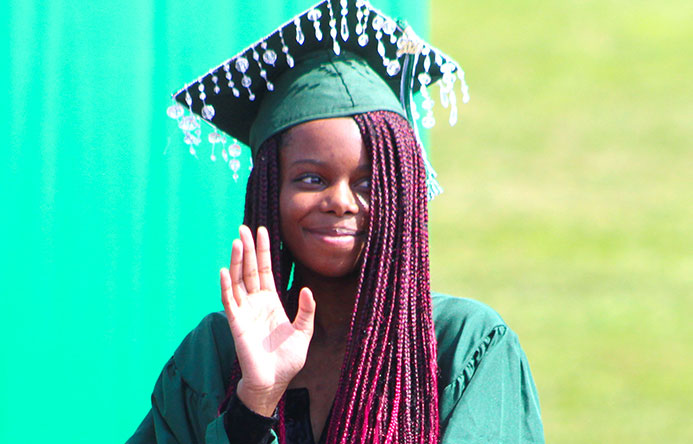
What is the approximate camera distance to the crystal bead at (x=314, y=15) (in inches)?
96.4

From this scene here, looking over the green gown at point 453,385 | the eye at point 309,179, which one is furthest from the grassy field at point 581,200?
the eye at point 309,179

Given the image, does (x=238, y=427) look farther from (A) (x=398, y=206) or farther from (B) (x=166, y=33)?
(B) (x=166, y=33)

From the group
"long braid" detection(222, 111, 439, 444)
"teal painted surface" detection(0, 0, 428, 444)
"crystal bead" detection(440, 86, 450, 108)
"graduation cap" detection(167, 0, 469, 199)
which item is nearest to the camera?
"long braid" detection(222, 111, 439, 444)

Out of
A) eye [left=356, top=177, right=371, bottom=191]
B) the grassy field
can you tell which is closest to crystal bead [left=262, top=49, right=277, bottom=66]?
eye [left=356, top=177, right=371, bottom=191]

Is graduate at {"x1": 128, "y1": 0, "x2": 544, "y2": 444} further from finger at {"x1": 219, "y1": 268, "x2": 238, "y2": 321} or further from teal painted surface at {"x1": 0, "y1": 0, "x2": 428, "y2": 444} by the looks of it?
teal painted surface at {"x1": 0, "y1": 0, "x2": 428, "y2": 444}

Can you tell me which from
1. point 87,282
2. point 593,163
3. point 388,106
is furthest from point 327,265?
point 593,163

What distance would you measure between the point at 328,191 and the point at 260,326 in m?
0.31

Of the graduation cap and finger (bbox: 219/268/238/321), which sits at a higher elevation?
the graduation cap

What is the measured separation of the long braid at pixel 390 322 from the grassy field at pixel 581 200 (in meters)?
5.61

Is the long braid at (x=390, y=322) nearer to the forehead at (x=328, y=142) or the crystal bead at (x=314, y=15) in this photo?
the forehead at (x=328, y=142)

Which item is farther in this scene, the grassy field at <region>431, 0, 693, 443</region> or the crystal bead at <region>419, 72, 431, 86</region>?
the grassy field at <region>431, 0, 693, 443</region>

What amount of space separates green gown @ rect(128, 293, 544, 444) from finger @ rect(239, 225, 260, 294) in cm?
27

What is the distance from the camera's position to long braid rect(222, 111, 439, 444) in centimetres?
234

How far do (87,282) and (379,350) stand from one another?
1.23 metres
